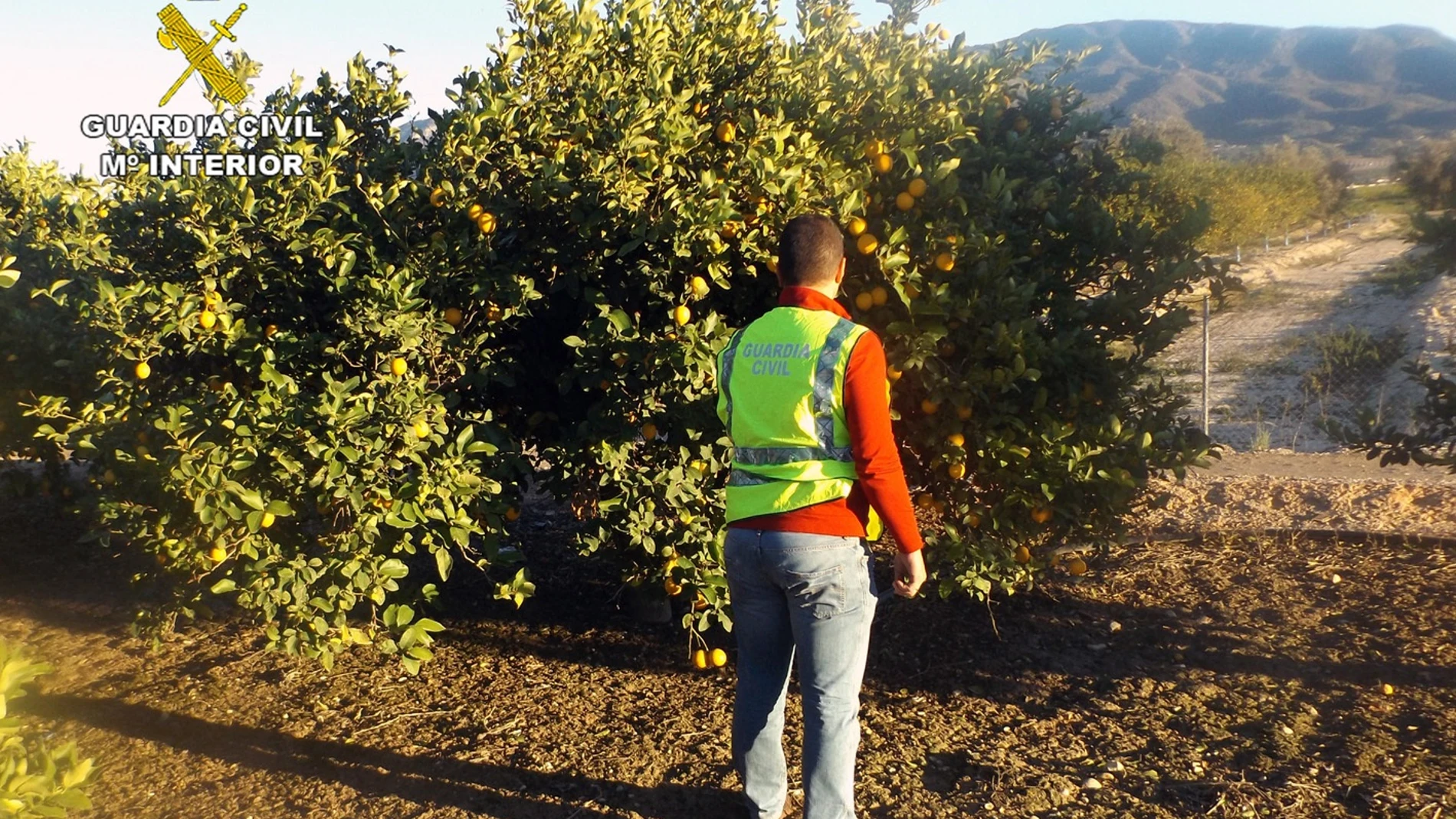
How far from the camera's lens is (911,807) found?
127 inches

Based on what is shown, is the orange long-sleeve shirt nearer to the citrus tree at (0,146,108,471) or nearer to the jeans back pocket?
the jeans back pocket

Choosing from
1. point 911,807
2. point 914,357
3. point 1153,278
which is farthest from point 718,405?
point 1153,278

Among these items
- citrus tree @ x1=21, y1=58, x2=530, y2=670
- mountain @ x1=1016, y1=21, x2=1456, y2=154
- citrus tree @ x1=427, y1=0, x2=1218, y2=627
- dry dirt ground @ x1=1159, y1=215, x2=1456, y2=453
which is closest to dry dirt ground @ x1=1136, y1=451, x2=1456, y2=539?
dry dirt ground @ x1=1159, y1=215, x2=1456, y2=453

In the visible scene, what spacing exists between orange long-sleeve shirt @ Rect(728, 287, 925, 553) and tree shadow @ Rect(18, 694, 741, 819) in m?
1.18

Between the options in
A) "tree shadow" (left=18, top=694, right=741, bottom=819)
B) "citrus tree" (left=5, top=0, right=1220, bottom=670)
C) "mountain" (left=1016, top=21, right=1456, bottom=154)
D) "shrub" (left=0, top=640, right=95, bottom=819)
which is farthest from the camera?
"mountain" (left=1016, top=21, right=1456, bottom=154)

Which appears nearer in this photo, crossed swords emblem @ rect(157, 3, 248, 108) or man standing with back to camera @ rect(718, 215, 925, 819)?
man standing with back to camera @ rect(718, 215, 925, 819)

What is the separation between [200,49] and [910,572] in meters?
3.80

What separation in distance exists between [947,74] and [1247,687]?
260 centimetres

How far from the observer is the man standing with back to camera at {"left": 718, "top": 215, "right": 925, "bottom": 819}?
8.32 feet

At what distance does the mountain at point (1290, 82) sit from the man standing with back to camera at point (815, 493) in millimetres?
63058

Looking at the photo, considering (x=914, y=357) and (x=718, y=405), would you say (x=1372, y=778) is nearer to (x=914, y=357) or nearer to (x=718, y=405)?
(x=914, y=357)

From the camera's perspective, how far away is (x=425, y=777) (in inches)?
135

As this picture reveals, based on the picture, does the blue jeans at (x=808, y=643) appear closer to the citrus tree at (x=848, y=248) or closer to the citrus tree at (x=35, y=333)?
the citrus tree at (x=848, y=248)

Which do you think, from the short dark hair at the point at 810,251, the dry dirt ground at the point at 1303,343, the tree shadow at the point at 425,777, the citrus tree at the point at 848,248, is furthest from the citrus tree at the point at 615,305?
the dry dirt ground at the point at 1303,343
